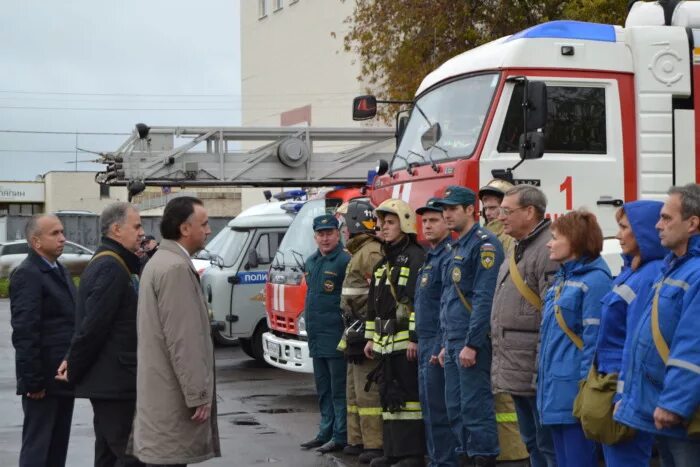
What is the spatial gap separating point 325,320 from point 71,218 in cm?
4847

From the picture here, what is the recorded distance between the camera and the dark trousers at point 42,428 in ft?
26.3

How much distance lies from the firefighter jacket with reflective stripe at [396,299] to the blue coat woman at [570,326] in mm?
2699

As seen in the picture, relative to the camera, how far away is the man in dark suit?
25.9 feet

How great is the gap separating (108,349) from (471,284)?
2.55 metres

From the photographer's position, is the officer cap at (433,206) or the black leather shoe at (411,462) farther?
the black leather shoe at (411,462)

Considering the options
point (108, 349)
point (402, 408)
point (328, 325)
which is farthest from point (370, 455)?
point (108, 349)

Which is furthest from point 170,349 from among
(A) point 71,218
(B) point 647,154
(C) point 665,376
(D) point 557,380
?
(A) point 71,218

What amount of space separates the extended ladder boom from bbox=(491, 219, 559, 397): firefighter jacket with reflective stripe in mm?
9400

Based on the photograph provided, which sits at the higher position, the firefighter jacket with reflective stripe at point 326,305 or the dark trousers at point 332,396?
the firefighter jacket with reflective stripe at point 326,305

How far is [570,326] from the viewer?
20.6 ft

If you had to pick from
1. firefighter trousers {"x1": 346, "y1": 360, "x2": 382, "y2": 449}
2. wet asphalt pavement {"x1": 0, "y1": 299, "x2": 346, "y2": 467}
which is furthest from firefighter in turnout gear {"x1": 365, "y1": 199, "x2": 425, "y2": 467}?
wet asphalt pavement {"x1": 0, "y1": 299, "x2": 346, "y2": 467}

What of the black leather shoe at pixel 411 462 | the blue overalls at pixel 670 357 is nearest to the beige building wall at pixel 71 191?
the black leather shoe at pixel 411 462

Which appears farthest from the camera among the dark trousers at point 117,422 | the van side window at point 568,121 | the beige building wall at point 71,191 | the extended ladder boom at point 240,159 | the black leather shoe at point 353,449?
the beige building wall at point 71,191

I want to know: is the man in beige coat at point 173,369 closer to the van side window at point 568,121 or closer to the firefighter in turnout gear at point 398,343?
the firefighter in turnout gear at point 398,343
